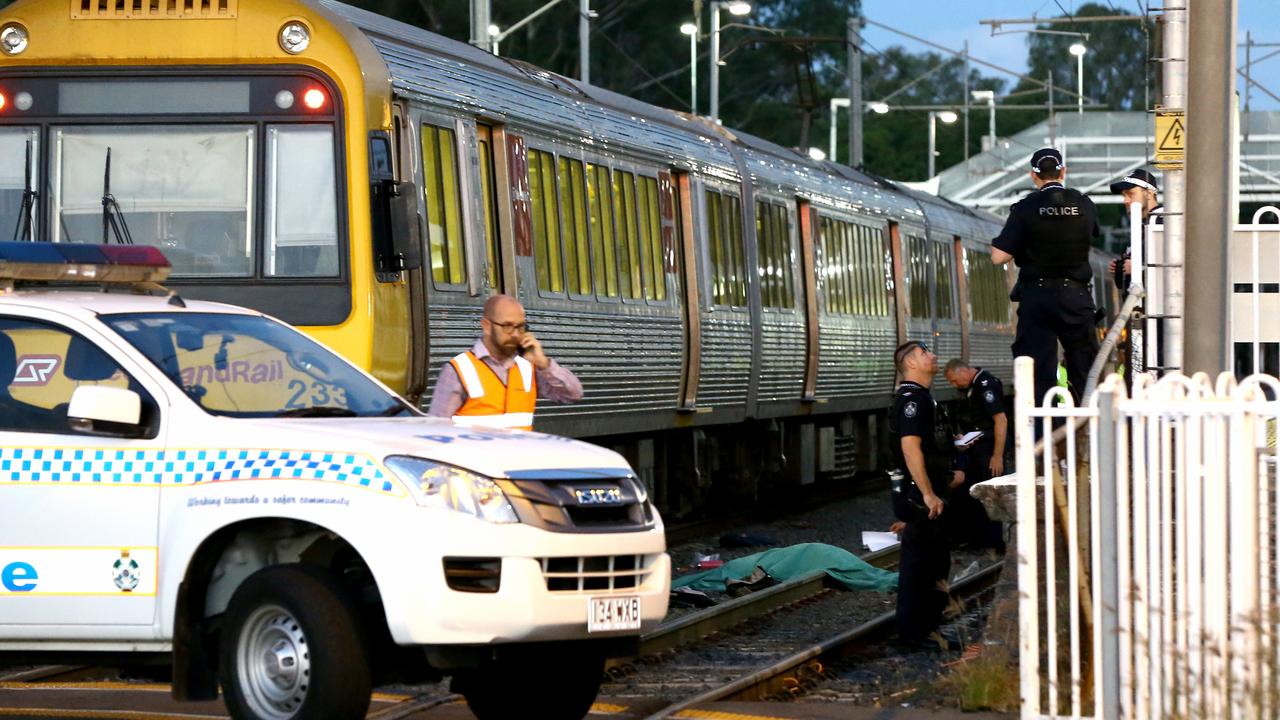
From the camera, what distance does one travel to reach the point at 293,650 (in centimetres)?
776

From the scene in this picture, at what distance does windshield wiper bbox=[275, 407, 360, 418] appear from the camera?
8.35m

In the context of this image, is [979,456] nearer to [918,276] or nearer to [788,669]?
[788,669]

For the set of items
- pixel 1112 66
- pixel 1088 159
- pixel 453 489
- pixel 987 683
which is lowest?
pixel 987 683

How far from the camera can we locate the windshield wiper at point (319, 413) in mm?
8352

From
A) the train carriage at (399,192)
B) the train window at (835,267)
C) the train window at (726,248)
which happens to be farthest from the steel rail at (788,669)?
the train window at (835,267)

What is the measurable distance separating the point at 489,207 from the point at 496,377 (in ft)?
15.4

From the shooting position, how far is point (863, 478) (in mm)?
29719

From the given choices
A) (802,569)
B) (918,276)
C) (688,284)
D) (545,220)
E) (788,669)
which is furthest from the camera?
(918,276)

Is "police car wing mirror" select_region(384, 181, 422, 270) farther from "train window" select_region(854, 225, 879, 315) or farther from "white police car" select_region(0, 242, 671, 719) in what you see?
"train window" select_region(854, 225, 879, 315)

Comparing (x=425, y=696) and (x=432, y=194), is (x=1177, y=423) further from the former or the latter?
(x=432, y=194)

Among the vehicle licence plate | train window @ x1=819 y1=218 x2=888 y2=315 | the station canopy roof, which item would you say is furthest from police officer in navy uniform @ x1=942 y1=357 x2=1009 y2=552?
the station canopy roof

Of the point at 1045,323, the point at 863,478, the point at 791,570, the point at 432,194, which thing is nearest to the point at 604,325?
the point at 791,570

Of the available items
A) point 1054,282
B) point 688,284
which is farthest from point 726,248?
point 1054,282

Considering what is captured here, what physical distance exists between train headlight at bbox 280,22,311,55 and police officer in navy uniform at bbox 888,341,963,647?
345 centimetres
